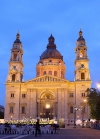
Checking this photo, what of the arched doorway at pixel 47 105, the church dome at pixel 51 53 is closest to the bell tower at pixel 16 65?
the arched doorway at pixel 47 105

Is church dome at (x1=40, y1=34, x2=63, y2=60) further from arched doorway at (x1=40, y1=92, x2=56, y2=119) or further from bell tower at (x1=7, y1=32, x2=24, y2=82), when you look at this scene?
arched doorway at (x1=40, y1=92, x2=56, y2=119)

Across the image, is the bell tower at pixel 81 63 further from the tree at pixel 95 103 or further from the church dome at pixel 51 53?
the tree at pixel 95 103

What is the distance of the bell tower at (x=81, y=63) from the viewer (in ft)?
238

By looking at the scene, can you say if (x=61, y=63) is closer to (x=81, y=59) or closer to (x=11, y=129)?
(x=81, y=59)

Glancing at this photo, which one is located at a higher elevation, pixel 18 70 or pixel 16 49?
pixel 16 49

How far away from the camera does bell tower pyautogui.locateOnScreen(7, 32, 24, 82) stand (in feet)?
242

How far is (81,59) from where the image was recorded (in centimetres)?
7388

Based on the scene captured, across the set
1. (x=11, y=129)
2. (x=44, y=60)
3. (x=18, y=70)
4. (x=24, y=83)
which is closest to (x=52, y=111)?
(x=24, y=83)

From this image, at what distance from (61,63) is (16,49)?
18.4 meters

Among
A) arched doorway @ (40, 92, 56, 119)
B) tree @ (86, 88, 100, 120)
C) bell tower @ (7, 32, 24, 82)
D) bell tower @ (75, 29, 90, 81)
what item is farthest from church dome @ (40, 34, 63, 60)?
tree @ (86, 88, 100, 120)

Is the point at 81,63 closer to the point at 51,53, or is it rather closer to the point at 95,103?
the point at 51,53

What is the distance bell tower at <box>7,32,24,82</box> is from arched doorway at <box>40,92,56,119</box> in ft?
31.0

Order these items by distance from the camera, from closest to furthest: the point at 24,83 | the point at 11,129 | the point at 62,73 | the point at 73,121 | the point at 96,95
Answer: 1. the point at 11,129
2. the point at 96,95
3. the point at 73,121
4. the point at 24,83
5. the point at 62,73

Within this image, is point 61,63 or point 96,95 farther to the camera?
point 61,63
